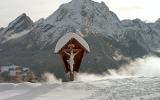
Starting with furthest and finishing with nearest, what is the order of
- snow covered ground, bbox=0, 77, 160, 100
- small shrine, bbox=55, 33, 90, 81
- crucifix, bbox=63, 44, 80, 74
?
crucifix, bbox=63, 44, 80, 74 < small shrine, bbox=55, 33, 90, 81 < snow covered ground, bbox=0, 77, 160, 100

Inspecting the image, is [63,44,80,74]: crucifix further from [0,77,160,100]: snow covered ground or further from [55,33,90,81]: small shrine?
[0,77,160,100]: snow covered ground

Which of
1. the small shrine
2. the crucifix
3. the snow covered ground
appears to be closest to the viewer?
the snow covered ground

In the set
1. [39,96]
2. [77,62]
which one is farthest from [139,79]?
[77,62]

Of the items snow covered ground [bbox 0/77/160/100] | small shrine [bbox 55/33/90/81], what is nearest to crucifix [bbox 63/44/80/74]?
small shrine [bbox 55/33/90/81]

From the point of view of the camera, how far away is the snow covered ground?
2011 centimetres

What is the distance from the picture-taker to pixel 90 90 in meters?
22.4

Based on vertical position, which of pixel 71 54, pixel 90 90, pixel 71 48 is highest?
pixel 71 48

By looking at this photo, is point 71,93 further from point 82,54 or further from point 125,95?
point 82,54

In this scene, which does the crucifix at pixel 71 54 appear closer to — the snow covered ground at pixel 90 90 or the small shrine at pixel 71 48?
the small shrine at pixel 71 48

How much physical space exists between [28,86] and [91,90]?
162 inches

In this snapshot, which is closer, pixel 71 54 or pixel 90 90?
pixel 90 90

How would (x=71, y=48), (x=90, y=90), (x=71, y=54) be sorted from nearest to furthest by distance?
(x=90, y=90) → (x=71, y=48) → (x=71, y=54)

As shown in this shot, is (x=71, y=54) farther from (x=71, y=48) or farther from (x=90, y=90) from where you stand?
(x=90, y=90)

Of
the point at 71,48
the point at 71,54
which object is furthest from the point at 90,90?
the point at 71,54
